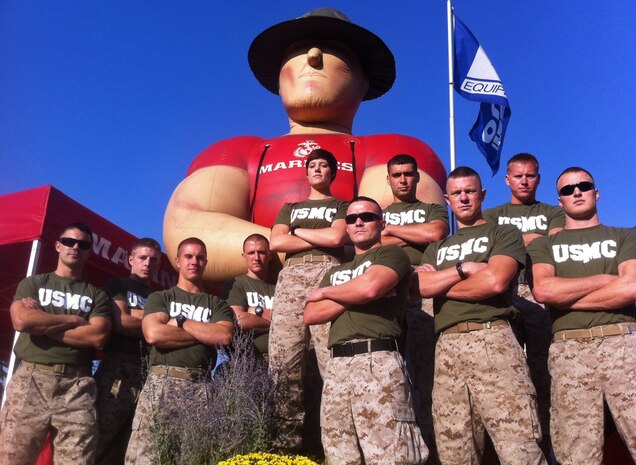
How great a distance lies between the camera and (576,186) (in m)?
4.01

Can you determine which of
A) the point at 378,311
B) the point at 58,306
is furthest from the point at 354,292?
the point at 58,306

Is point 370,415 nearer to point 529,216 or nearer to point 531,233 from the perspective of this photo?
point 531,233

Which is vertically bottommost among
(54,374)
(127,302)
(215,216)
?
(54,374)

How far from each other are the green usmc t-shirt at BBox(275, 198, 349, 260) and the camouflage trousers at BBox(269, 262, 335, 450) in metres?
0.14

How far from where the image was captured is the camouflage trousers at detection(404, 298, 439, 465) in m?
4.46

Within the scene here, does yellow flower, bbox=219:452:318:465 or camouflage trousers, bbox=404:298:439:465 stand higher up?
camouflage trousers, bbox=404:298:439:465

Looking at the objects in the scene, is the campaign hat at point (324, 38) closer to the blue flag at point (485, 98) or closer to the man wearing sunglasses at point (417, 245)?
the blue flag at point (485, 98)

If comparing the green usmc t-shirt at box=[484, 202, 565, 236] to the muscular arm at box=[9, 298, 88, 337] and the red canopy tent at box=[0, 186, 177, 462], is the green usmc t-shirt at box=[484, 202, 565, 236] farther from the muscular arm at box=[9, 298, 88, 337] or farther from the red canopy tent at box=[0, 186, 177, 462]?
the red canopy tent at box=[0, 186, 177, 462]

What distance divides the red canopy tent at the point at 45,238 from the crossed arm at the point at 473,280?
3676 millimetres

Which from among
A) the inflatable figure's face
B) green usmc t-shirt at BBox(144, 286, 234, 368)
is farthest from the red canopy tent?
the inflatable figure's face

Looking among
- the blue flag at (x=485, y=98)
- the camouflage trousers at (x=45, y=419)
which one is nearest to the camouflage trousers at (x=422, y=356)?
the camouflage trousers at (x=45, y=419)

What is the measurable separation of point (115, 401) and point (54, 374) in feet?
1.92

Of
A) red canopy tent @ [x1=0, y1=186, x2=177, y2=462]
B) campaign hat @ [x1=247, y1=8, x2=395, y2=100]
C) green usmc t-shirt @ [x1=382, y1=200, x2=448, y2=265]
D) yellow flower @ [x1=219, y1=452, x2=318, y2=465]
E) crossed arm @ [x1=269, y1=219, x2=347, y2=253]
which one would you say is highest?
campaign hat @ [x1=247, y1=8, x2=395, y2=100]

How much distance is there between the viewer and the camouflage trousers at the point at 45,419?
14.4 ft
